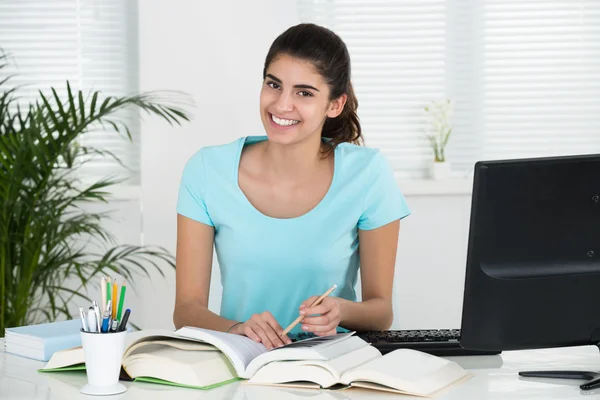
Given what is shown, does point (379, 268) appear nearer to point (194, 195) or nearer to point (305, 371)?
point (194, 195)

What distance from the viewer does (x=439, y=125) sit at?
3.79 metres

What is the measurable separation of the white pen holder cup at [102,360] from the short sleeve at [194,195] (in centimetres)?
81

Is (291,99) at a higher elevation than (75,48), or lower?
lower

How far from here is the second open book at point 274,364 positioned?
4.34ft

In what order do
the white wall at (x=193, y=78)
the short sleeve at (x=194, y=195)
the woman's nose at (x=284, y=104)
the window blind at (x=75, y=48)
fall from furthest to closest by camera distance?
the window blind at (x=75, y=48), the white wall at (x=193, y=78), the short sleeve at (x=194, y=195), the woman's nose at (x=284, y=104)

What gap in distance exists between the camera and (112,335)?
1285 mm

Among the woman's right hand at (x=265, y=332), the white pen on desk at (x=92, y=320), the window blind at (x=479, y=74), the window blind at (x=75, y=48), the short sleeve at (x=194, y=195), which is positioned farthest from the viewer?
the window blind at (x=479, y=74)

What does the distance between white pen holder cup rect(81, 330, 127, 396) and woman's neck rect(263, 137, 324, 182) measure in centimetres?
91

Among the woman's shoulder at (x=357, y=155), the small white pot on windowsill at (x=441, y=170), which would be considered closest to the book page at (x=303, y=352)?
the woman's shoulder at (x=357, y=155)

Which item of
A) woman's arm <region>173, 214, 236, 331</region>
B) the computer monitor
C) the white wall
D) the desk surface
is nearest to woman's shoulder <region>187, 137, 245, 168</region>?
woman's arm <region>173, 214, 236, 331</region>

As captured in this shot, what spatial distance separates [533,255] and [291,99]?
851 millimetres

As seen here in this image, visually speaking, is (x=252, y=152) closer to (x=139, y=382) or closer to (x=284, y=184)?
(x=284, y=184)

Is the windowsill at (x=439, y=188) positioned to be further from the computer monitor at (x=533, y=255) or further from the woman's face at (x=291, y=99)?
the computer monitor at (x=533, y=255)

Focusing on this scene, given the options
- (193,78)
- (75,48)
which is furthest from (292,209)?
(75,48)
